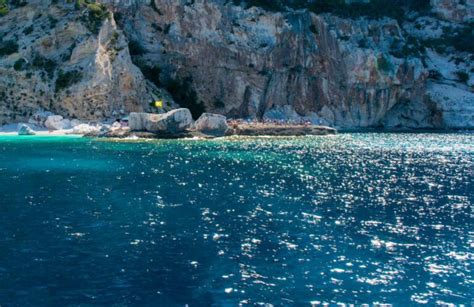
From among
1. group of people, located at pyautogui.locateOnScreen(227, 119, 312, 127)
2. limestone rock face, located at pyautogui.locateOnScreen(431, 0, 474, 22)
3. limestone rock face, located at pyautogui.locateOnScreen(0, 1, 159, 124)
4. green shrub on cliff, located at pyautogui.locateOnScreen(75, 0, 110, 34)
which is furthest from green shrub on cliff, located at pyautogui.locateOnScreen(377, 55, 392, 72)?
green shrub on cliff, located at pyautogui.locateOnScreen(75, 0, 110, 34)

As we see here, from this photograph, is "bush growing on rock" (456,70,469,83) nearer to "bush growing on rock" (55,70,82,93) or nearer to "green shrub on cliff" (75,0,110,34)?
"green shrub on cliff" (75,0,110,34)

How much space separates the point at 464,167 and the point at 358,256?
95.5 feet

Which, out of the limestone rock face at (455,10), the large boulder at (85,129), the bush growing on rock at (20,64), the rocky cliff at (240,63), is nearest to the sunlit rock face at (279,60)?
the rocky cliff at (240,63)

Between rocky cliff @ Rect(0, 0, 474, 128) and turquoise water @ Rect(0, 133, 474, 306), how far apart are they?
122 ft

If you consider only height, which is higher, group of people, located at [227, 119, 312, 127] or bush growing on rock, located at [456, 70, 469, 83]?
bush growing on rock, located at [456, 70, 469, 83]

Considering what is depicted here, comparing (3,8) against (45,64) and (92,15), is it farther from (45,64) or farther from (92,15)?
(92,15)

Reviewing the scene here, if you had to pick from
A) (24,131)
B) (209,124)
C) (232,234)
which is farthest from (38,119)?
(232,234)

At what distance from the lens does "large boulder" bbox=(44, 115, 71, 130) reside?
72.9 m

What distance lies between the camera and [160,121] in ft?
226

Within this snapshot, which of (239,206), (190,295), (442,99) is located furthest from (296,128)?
(190,295)

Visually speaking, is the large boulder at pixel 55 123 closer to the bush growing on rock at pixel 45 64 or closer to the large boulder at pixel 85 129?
the large boulder at pixel 85 129

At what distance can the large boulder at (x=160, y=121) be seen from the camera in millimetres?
69062

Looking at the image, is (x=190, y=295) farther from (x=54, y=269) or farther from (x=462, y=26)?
(x=462, y=26)

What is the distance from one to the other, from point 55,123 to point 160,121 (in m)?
16.2
